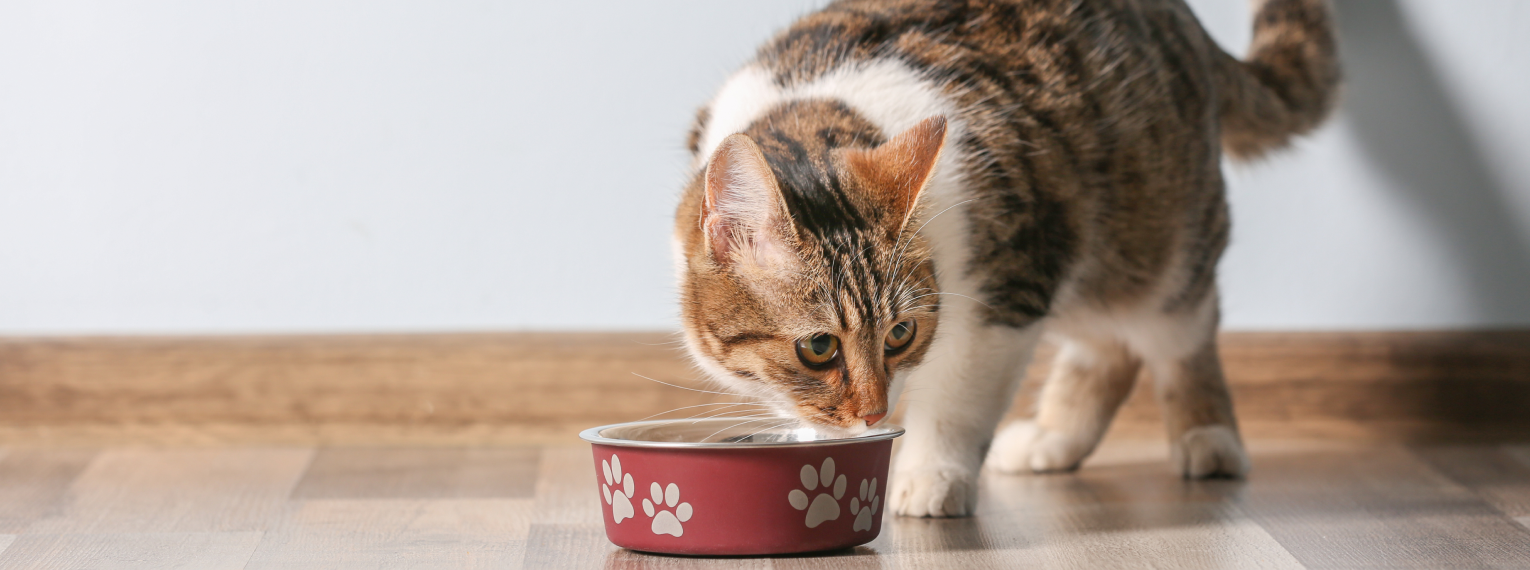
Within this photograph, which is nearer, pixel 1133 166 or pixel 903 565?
pixel 903 565

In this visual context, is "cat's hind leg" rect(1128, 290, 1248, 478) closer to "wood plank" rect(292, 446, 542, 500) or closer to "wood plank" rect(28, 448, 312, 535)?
"wood plank" rect(292, 446, 542, 500)

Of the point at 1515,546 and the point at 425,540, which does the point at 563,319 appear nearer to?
the point at 425,540

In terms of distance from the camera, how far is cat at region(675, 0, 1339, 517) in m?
1.19

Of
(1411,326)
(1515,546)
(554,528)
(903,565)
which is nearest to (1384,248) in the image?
(1411,326)

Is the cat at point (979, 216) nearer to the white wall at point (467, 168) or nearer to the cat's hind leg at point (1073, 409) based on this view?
the cat's hind leg at point (1073, 409)

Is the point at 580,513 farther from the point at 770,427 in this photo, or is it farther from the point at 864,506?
the point at 864,506

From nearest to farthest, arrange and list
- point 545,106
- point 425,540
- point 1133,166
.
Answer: point 425,540 → point 1133,166 → point 545,106

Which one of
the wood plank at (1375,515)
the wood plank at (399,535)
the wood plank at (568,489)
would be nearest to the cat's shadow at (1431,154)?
the wood plank at (1375,515)

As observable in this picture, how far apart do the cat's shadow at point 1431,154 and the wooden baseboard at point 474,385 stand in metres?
0.10

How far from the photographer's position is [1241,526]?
4.36ft

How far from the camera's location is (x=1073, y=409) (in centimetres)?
178

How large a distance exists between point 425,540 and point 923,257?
58 centimetres

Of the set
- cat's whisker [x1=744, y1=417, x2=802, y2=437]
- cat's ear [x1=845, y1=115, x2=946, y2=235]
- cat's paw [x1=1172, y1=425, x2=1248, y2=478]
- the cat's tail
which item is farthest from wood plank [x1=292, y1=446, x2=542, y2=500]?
the cat's tail

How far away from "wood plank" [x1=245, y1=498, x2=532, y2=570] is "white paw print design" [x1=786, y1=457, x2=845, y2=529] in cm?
28
